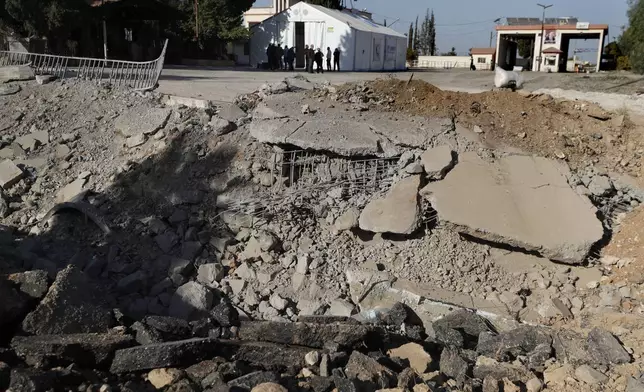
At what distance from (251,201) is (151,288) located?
146cm

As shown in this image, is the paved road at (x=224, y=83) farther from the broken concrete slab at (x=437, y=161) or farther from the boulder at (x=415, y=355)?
the boulder at (x=415, y=355)

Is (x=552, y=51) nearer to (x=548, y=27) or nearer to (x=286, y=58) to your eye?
(x=548, y=27)

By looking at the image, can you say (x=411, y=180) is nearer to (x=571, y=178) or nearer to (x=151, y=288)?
(x=571, y=178)

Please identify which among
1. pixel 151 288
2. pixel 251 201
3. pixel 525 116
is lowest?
pixel 151 288

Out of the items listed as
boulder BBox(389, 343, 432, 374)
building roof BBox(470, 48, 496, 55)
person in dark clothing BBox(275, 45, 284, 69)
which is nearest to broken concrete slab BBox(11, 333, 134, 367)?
boulder BBox(389, 343, 432, 374)

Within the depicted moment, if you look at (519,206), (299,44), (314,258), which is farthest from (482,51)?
(314,258)

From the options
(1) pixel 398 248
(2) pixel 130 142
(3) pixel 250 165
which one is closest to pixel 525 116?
(1) pixel 398 248

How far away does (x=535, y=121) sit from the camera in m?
7.11

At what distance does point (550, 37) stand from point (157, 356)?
3999 cm

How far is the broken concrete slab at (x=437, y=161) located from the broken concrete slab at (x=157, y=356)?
10.7 ft

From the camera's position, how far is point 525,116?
283 inches

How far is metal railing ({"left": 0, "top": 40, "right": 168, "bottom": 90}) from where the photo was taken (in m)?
10.0

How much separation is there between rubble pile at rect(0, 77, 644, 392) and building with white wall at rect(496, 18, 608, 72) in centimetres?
3215

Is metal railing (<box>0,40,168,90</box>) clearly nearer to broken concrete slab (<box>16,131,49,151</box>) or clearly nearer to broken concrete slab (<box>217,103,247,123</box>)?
broken concrete slab (<box>16,131,49,151</box>)
